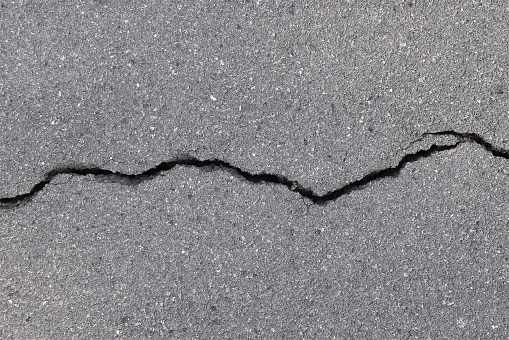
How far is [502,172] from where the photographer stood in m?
2.24

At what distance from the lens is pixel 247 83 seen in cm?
225

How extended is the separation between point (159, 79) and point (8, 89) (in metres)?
0.92

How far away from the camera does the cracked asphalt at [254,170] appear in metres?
2.20

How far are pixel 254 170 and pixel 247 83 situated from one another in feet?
1.75

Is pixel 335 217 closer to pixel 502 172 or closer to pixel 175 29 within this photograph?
pixel 502 172

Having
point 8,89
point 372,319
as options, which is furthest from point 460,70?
point 8,89

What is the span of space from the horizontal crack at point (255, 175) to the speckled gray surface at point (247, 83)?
0.05 meters

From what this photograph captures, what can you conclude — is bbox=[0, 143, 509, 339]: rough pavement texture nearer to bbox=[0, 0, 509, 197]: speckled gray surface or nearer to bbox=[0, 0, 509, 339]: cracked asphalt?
bbox=[0, 0, 509, 339]: cracked asphalt

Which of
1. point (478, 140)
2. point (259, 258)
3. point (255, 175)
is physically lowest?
point (259, 258)

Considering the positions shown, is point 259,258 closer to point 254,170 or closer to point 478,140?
point 254,170

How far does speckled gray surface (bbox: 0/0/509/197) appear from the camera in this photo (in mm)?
2232

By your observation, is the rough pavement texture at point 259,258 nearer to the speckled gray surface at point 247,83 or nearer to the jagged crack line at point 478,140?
the jagged crack line at point 478,140

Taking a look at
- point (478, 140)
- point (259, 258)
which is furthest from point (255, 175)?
point (478, 140)

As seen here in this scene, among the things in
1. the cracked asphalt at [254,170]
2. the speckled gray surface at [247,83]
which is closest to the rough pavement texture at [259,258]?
the cracked asphalt at [254,170]
